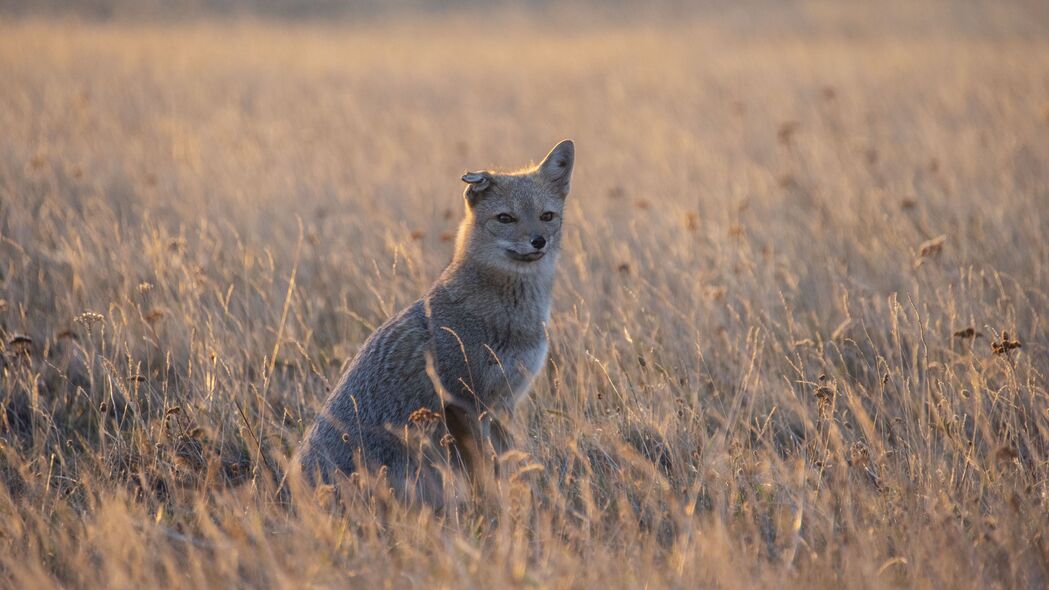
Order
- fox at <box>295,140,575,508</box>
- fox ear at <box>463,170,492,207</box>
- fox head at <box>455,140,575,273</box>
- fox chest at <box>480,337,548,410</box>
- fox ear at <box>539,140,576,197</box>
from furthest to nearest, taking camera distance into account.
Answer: fox ear at <box>539,140,576,197</box>, fox ear at <box>463,170,492,207</box>, fox head at <box>455,140,575,273</box>, fox chest at <box>480,337,548,410</box>, fox at <box>295,140,575,508</box>

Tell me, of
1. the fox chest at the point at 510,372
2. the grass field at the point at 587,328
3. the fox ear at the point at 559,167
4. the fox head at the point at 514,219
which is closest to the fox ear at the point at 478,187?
the fox head at the point at 514,219

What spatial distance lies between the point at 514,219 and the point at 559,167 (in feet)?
2.18

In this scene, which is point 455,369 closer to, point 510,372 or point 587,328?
point 510,372

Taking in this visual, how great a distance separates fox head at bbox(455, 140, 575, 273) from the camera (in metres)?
5.00

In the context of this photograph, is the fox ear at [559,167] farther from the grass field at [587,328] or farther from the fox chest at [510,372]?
the fox chest at [510,372]

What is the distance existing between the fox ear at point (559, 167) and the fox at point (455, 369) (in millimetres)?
352

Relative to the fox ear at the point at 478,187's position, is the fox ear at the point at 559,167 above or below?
above

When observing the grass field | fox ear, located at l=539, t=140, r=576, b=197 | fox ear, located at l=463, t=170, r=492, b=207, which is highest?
fox ear, located at l=539, t=140, r=576, b=197

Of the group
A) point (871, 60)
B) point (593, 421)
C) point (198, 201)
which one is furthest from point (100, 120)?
point (871, 60)

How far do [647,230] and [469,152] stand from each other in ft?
14.2

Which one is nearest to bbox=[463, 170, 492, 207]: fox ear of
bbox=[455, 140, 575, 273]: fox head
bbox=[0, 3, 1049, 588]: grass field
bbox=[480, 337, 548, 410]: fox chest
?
bbox=[455, 140, 575, 273]: fox head

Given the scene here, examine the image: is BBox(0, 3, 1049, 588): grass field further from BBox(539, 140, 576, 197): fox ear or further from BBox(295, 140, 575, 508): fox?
BBox(539, 140, 576, 197): fox ear

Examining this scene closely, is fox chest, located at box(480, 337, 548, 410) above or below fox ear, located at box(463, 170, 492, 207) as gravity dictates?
below

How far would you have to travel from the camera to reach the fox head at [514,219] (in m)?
5.00
